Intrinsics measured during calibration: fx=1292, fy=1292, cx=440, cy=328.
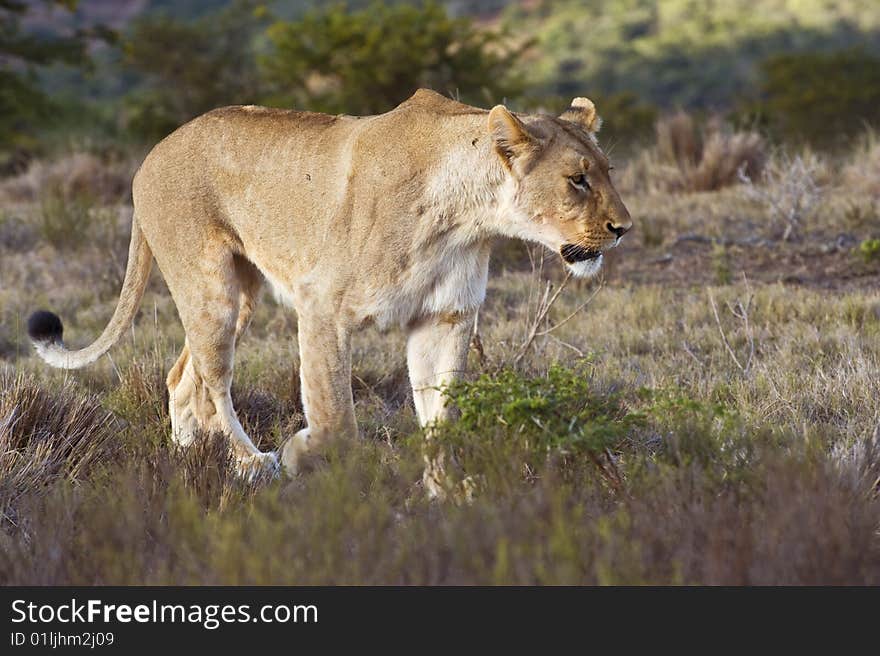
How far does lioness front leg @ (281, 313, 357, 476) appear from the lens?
4.78 m

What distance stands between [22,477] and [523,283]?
4460 mm

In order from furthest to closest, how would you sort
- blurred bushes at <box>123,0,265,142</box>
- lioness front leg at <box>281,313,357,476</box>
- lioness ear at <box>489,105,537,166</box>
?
1. blurred bushes at <box>123,0,265,142</box>
2. lioness front leg at <box>281,313,357,476</box>
3. lioness ear at <box>489,105,537,166</box>

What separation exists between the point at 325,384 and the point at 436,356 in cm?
44

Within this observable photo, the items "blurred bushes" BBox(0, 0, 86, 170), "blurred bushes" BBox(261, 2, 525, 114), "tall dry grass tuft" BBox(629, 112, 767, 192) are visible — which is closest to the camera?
"tall dry grass tuft" BBox(629, 112, 767, 192)

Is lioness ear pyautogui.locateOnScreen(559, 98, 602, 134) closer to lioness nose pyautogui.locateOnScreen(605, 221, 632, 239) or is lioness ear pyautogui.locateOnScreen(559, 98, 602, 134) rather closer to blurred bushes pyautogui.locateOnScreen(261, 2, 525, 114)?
lioness nose pyautogui.locateOnScreen(605, 221, 632, 239)

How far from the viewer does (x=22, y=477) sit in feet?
15.0

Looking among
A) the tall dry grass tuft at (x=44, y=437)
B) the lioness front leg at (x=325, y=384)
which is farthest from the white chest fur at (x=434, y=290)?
the tall dry grass tuft at (x=44, y=437)

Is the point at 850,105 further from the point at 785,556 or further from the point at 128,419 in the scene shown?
the point at 785,556

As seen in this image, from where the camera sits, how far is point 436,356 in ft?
16.1

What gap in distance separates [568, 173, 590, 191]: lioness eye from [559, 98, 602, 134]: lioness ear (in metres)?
0.42

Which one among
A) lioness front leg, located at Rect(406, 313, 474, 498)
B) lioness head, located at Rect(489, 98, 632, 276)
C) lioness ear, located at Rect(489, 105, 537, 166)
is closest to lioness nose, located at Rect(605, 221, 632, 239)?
lioness head, located at Rect(489, 98, 632, 276)

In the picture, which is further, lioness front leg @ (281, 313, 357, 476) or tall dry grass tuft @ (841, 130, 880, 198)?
tall dry grass tuft @ (841, 130, 880, 198)

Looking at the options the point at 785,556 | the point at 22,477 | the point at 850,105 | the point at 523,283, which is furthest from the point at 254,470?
the point at 850,105

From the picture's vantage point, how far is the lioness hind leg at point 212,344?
5.41m
